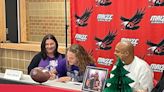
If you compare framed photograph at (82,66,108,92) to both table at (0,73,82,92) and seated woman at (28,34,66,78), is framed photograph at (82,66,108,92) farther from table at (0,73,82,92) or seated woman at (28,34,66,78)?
seated woman at (28,34,66,78)

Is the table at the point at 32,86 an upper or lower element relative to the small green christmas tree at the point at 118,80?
lower

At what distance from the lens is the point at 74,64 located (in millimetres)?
3467

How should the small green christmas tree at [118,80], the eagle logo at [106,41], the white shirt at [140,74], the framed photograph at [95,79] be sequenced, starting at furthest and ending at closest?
the eagle logo at [106,41]
the white shirt at [140,74]
the framed photograph at [95,79]
the small green christmas tree at [118,80]

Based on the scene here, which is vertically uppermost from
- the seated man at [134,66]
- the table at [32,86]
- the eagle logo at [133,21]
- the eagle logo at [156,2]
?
the eagle logo at [156,2]

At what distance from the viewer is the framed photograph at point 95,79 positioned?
2.23 metres

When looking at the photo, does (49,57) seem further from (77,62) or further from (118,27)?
(118,27)

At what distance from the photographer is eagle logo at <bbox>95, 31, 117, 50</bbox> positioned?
431cm

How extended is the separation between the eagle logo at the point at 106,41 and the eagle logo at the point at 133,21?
19cm

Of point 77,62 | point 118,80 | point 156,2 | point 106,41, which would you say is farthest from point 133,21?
point 118,80

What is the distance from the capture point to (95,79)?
2.27 metres

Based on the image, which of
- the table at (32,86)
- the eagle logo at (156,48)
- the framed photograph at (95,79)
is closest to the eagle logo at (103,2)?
the eagle logo at (156,48)

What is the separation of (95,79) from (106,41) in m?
2.16

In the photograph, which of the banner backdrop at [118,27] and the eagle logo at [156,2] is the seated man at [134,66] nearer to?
the banner backdrop at [118,27]

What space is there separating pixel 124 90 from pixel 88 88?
1.17 ft
